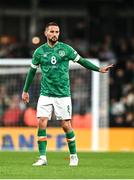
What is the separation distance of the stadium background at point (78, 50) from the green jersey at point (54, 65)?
862cm

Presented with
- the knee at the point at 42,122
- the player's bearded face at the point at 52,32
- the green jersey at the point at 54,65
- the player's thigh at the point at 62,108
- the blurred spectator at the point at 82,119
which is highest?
the player's bearded face at the point at 52,32

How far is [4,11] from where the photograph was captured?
3142 cm

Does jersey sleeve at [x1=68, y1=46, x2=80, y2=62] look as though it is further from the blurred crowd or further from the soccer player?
the blurred crowd

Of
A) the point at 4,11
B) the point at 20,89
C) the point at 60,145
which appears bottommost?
the point at 60,145

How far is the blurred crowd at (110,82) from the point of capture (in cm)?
2294

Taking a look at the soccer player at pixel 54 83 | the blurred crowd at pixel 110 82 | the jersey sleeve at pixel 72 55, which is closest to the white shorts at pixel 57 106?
the soccer player at pixel 54 83

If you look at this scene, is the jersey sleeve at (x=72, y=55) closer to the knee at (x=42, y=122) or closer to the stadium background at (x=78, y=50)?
the knee at (x=42, y=122)

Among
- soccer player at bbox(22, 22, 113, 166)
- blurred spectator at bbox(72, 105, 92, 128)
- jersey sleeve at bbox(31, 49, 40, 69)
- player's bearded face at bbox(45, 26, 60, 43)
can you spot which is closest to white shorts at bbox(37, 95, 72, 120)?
soccer player at bbox(22, 22, 113, 166)

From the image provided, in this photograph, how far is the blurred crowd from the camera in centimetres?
2294

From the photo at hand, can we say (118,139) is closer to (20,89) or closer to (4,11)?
(20,89)

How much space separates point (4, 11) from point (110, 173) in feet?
63.6

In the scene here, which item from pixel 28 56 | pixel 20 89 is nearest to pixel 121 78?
pixel 28 56

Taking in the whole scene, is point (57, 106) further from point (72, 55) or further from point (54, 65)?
point (72, 55)

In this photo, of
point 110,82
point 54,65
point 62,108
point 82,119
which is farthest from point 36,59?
point 110,82
